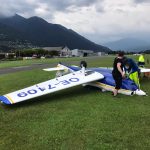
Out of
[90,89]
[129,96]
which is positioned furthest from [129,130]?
[90,89]

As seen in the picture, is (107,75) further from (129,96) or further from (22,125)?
(22,125)

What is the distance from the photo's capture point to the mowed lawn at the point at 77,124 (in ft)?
23.2

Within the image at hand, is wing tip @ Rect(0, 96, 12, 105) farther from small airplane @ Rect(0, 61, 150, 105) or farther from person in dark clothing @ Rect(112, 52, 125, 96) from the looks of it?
person in dark clothing @ Rect(112, 52, 125, 96)

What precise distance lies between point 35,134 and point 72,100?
4.77 metres

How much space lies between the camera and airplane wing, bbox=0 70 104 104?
11.9 metres

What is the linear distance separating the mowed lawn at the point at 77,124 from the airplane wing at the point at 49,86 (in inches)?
12.5

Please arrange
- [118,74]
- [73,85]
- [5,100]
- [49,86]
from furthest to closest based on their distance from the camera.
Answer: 1. [73,85]
2. [49,86]
3. [118,74]
4. [5,100]

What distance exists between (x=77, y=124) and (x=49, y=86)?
184 inches

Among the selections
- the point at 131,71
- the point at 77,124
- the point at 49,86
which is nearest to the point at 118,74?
the point at 131,71

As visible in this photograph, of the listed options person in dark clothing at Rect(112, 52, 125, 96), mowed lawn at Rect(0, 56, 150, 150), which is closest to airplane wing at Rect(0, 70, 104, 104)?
mowed lawn at Rect(0, 56, 150, 150)

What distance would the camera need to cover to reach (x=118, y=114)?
9.53 metres

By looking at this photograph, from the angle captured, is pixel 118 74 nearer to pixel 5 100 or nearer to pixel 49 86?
pixel 49 86

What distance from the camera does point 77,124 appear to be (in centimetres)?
861

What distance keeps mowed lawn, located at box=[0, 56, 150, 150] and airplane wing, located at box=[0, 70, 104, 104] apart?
32 cm
